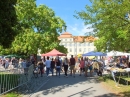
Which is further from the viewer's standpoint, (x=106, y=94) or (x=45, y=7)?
(x=45, y=7)

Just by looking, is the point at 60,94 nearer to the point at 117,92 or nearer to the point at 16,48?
the point at 117,92

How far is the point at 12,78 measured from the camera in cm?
1179

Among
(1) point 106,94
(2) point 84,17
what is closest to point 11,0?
(2) point 84,17

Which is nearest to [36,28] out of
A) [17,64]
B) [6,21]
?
→ [17,64]

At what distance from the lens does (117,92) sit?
41.2 ft

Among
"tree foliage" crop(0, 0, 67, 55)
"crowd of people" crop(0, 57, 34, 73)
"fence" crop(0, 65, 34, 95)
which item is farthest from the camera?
"tree foliage" crop(0, 0, 67, 55)

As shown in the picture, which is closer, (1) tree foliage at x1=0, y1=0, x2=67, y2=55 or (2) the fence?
(2) the fence

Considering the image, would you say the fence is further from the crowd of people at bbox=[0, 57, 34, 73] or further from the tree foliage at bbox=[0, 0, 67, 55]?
the tree foliage at bbox=[0, 0, 67, 55]

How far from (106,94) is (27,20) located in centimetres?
3936

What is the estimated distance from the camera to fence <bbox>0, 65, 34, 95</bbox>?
10868mm

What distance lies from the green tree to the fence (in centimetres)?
228

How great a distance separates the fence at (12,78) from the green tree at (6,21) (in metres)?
2.28

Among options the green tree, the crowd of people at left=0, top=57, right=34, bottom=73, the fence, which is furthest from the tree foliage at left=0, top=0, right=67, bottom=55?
the fence

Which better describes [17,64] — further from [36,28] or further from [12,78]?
[36,28]
